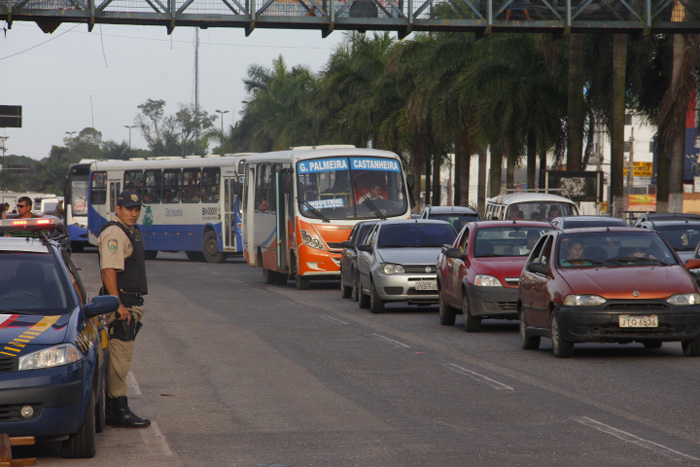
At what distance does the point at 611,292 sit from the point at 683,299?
83 centimetres

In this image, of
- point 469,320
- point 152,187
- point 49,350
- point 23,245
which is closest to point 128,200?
point 23,245

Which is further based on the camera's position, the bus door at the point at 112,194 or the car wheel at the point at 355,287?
the bus door at the point at 112,194

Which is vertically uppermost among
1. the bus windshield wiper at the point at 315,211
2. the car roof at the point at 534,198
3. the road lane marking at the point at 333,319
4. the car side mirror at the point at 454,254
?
the car roof at the point at 534,198

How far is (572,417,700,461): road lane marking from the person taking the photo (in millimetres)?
8492

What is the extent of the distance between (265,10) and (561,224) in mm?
9671

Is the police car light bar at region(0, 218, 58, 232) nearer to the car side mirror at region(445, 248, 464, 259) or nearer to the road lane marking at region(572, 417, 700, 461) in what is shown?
the road lane marking at region(572, 417, 700, 461)

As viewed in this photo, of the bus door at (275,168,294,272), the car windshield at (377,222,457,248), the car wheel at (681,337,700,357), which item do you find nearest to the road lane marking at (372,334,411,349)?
the car wheel at (681,337,700,357)

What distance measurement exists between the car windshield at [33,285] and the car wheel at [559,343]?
6.99 m

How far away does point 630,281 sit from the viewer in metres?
14.7

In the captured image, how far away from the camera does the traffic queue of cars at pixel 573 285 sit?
47.5 ft

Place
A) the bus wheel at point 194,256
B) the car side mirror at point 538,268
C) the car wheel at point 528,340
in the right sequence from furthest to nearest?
1. the bus wheel at point 194,256
2. the car wheel at point 528,340
3. the car side mirror at point 538,268

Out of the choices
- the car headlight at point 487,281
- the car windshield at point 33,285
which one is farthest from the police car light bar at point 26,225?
the car headlight at point 487,281

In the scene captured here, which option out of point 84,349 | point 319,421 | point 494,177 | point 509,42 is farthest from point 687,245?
point 494,177

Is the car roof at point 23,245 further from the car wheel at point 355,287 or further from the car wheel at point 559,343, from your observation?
the car wheel at point 355,287
